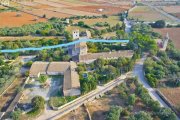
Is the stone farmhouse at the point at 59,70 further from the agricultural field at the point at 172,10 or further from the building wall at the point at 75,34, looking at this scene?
the agricultural field at the point at 172,10

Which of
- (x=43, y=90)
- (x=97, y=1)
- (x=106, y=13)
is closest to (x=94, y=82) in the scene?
(x=43, y=90)

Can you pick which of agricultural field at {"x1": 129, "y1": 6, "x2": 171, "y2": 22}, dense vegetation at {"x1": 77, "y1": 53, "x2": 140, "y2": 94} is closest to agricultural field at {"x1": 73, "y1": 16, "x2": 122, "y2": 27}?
agricultural field at {"x1": 129, "y1": 6, "x2": 171, "y2": 22}

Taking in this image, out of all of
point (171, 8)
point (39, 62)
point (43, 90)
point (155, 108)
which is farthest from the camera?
point (171, 8)

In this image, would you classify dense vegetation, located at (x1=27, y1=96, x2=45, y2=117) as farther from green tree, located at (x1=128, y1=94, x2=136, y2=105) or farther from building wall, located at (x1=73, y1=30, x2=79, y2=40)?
building wall, located at (x1=73, y1=30, x2=79, y2=40)

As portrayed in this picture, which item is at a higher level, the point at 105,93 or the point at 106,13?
the point at 106,13

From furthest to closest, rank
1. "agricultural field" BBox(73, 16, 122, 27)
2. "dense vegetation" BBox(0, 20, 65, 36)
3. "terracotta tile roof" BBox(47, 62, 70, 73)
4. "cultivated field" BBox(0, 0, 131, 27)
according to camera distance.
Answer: "cultivated field" BBox(0, 0, 131, 27) < "agricultural field" BBox(73, 16, 122, 27) < "dense vegetation" BBox(0, 20, 65, 36) < "terracotta tile roof" BBox(47, 62, 70, 73)

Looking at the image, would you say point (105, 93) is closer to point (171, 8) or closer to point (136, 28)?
point (136, 28)

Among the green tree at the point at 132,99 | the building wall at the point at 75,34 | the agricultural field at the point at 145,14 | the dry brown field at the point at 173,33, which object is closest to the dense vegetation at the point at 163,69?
the green tree at the point at 132,99
